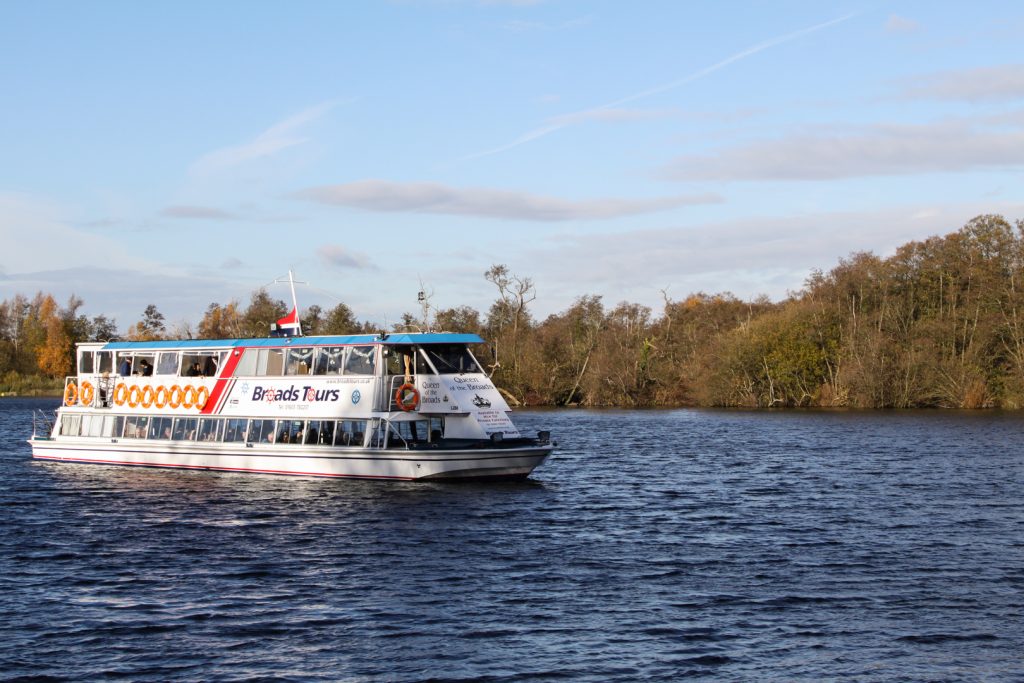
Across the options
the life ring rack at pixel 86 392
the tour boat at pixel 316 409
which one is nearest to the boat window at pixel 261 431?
the tour boat at pixel 316 409

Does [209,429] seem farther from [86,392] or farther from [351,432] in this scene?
[86,392]

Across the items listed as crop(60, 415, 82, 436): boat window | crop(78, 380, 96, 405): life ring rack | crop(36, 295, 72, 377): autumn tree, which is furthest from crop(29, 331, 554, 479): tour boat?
crop(36, 295, 72, 377): autumn tree

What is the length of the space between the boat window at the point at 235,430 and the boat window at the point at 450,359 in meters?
10.3

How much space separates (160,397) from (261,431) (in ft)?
24.2

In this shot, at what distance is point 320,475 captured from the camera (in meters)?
49.2

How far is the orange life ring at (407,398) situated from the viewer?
1821 inches

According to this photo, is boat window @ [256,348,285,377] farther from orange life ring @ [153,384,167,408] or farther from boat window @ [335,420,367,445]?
orange life ring @ [153,384,167,408]

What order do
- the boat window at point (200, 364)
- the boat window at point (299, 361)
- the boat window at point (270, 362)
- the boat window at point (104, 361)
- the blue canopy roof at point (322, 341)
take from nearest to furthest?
1. the blue canopy roof at point (322, 341)
2. the boat window at point (299, 361)
3. the boat window at point (270, 362)
4. the boat window at point (200, 364)
5. the boat window at point (104, 361)

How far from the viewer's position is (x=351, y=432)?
48.1m

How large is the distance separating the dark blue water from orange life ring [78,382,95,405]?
537cm

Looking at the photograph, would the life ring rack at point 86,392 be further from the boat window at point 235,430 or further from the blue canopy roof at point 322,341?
the boat window at point 235,430

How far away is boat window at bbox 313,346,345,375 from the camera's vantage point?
161 feet

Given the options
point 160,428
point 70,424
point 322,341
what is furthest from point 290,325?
point 70,424

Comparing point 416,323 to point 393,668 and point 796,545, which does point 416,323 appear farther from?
point 393,668
